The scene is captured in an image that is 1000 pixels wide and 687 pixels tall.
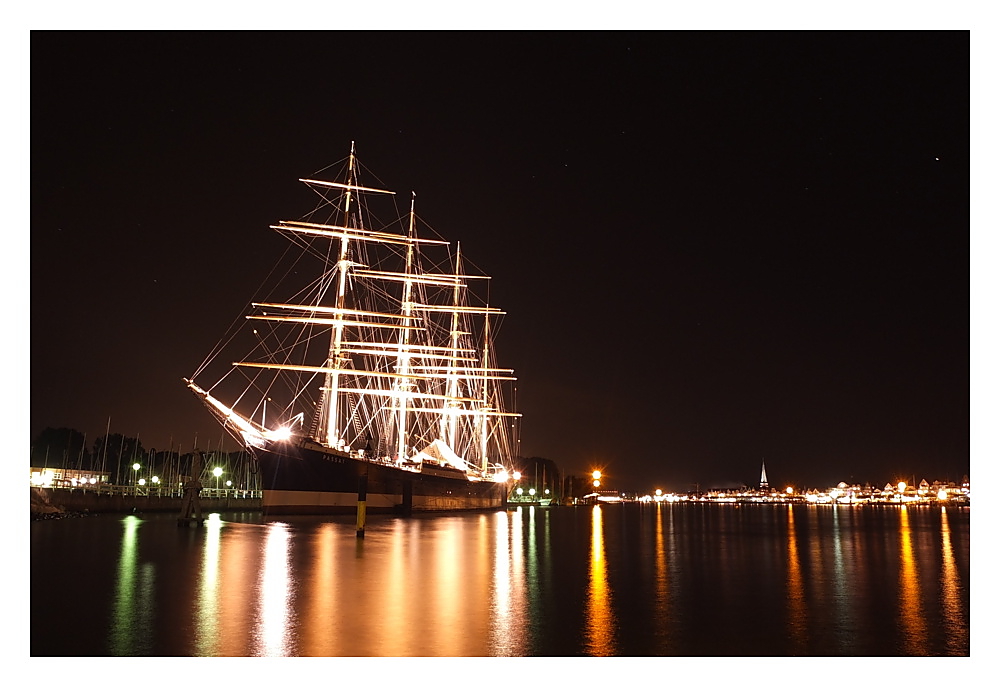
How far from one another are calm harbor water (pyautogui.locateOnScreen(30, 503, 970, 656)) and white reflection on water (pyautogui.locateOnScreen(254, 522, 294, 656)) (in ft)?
0.15

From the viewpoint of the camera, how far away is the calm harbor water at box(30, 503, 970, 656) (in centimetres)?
1182

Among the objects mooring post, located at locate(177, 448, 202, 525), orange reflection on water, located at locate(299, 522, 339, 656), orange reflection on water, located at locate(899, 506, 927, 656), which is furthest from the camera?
mooring post, located at locate(177, 448, 202, 525)

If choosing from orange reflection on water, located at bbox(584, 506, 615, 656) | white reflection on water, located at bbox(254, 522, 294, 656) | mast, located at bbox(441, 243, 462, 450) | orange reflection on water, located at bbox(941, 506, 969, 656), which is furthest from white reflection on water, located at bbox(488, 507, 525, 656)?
mast, located at bbox(441, 243, 462, 450)

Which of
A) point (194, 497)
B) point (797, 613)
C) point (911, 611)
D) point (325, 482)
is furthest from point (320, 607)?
point (325, 482)

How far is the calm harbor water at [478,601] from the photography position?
1182 cm

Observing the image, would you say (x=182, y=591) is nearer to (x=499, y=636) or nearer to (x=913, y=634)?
(x=499, y=636)

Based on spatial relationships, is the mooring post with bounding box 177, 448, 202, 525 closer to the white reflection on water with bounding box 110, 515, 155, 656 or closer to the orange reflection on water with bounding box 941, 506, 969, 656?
the white reflection on water with bounding box 110, 515, 155, 656

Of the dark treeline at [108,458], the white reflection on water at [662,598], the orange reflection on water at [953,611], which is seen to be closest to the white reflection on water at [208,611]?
the white reflection on water at [662,598]

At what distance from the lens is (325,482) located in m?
56.9

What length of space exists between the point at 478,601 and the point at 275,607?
12.4 feet

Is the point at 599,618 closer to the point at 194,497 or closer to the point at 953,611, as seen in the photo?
the point at 953,611

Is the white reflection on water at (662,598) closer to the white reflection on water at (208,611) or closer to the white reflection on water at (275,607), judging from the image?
the white reflection on water at (275,607)
